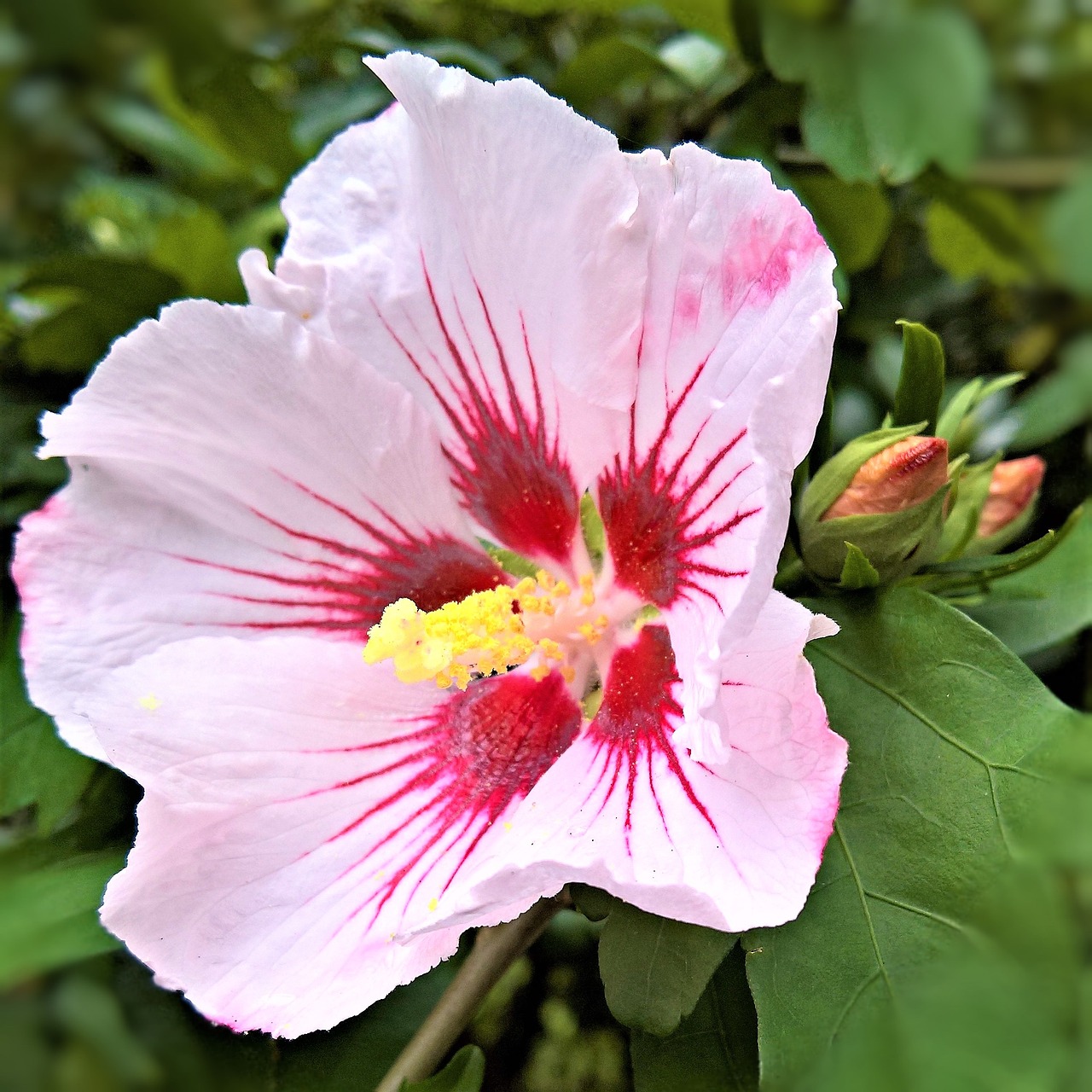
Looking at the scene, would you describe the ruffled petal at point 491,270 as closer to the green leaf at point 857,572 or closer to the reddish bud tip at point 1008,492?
the green leaf at point 857,572

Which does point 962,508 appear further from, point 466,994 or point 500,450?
point 466,994

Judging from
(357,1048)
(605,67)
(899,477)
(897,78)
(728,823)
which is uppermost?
(897,78)

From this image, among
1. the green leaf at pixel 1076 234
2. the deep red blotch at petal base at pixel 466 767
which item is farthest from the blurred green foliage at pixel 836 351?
the deep red blotch at petal base at pixel 466 767

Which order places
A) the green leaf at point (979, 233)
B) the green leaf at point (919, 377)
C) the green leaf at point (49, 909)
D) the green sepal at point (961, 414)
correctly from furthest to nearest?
1. the green sepal at point (961, 414)
2. the green leaf at point (919, 377)
3. the green leaf at point (979, 233)
4. the green leaf at point (49, 909)

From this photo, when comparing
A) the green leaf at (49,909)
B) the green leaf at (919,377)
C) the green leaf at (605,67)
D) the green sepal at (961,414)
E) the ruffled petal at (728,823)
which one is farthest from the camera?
the green leaf at (605,67)

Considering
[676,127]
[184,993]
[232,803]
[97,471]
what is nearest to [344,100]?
[676,127]

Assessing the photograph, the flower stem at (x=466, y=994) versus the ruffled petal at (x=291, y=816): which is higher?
the ruffled petal at (x=291, y=816)

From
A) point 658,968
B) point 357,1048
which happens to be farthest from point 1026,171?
point 357,1048
